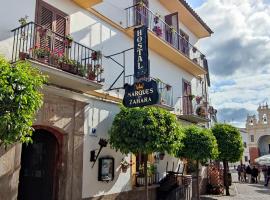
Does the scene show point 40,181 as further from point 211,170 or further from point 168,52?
point 211,170

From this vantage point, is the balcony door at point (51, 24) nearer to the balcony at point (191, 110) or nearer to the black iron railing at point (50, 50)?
the black iron railing at point (50, 50)

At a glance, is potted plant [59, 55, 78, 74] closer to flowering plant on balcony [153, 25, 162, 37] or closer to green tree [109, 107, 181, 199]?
green tree [109, 107, 181, 199]

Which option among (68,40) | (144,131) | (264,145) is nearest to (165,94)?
(144,131)

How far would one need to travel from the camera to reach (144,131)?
374 inches

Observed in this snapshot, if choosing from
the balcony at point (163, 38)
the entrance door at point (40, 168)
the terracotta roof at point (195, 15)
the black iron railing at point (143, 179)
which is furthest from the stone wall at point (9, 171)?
the terracotta roof at point (195, 15)

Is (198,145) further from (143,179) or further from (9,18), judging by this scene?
(9,18)

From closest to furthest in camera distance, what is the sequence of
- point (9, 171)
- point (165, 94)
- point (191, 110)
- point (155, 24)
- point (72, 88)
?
point (9, 171) < point (72, 88) < point (165, 94) < point (155, 24) < point (191, 110)

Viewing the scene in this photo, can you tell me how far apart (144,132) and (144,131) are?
3cm

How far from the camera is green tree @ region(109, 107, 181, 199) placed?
948cm

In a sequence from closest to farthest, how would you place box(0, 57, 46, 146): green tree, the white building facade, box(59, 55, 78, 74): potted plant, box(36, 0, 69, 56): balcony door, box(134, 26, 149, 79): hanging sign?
box(0, 57, 46, 146): green tree, the white building facade, box(59, 55, 78, 74): potted plant, box(36, 0, 69, 56): balcony door, box(134, 26, 149, 79): hanging sign

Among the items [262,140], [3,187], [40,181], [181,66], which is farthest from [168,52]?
[262,140]

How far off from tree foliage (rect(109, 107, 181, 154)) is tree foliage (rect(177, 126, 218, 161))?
9.96ft

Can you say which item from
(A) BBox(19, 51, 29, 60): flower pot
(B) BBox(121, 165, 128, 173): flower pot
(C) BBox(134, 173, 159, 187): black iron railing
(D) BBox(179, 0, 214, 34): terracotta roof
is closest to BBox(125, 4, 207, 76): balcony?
(D) BBox(179, 0, 214, 34): terracotta roof

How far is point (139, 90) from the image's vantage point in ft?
31.5
